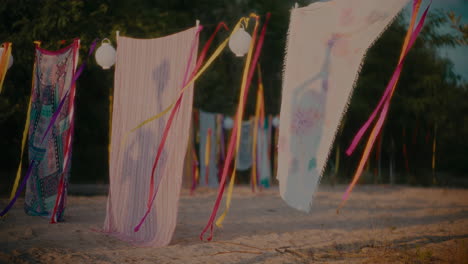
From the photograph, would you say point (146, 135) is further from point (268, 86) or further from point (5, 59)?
point (268, 86)

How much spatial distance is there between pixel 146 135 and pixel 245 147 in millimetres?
8032

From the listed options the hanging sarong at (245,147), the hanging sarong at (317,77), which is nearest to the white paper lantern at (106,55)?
the hanging sarong at (317,77)

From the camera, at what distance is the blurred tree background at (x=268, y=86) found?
33.1 feet

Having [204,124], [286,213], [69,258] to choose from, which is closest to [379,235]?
[286,213]

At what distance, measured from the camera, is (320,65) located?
152 inches

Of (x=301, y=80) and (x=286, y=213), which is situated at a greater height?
(x=301, y=80)

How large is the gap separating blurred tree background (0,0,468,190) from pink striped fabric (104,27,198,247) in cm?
436

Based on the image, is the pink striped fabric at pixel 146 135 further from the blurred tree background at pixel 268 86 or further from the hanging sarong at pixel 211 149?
the hanging sarong at pixel 211 149

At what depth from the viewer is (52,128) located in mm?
6344

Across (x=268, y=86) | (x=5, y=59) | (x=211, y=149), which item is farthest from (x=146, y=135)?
(x=268, y=86)

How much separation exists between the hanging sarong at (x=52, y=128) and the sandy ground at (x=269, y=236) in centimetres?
31

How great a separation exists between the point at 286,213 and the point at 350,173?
9.28m

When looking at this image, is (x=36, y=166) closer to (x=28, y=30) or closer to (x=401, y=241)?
(x=28, y=30)

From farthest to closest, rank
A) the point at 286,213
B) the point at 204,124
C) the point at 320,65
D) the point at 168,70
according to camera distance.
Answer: the point at 204,124, the point at 286,213, the point at 168,70, the point at 320,65
